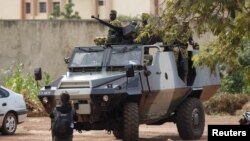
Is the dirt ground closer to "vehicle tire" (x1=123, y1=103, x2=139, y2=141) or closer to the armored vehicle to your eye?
the armored vehicle

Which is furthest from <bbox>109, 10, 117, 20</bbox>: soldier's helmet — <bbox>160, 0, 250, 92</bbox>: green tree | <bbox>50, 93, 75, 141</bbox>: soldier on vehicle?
<bbox>160, 0, 250, 92</bbox>: green tree

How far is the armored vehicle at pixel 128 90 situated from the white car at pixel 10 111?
2574mm

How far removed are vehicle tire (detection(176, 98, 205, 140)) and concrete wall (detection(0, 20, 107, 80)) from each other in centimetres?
1306

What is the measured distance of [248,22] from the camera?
298 inches

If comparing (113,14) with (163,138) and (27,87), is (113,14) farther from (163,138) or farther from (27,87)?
Answer: (27,87)

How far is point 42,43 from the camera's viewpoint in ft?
98.1

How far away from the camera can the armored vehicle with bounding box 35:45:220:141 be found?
48.5ft

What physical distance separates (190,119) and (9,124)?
4.79m

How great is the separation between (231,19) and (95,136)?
422 inches

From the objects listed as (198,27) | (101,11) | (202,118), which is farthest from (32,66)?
(101,11)

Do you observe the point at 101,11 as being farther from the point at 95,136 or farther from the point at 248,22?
the point at 248,22

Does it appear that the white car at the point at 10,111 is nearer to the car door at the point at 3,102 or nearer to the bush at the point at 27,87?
the car door at the point at 3,102

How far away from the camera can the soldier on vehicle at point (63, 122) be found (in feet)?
38.0

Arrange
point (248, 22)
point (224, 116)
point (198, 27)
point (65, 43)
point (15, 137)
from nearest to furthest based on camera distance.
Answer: point (248, 22) < point (198, 27) < point (15, 137) < point (224, 116) < point (65, 43)
